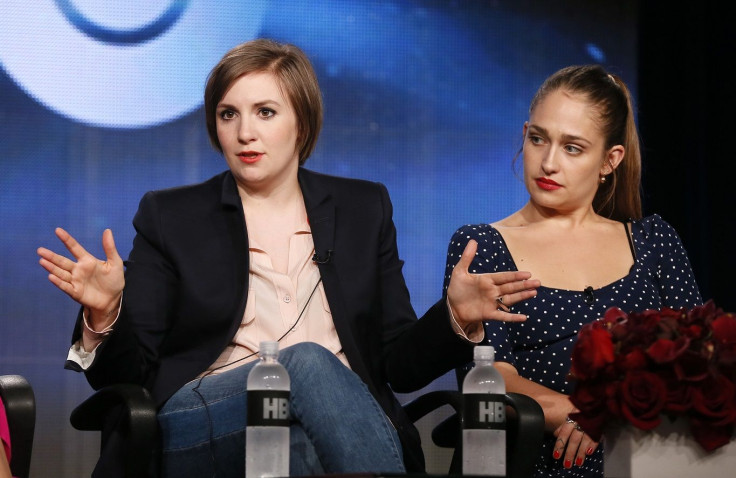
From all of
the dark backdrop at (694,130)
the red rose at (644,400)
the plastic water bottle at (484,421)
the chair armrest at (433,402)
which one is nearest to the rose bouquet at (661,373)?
the red rose at (644,400)

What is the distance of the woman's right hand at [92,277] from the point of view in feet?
6.69

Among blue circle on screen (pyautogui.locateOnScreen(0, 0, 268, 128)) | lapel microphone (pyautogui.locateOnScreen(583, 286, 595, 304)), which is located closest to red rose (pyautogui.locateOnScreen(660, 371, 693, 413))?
lapel microphone (pyautogui.locateOnScreen(583, 286, 595, 304))

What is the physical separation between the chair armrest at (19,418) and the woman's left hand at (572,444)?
1.27 metres

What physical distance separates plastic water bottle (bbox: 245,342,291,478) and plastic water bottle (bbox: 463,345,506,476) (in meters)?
0.38

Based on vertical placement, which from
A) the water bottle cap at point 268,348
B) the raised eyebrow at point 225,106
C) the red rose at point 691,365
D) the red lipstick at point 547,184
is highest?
the raised eyebrow at point 225,106

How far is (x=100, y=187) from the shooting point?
382 cm

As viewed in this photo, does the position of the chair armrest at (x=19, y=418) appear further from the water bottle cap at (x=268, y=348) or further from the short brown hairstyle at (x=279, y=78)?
the short brown hairstyle at (x=279, y=78)

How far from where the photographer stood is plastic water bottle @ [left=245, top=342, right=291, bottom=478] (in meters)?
1.84

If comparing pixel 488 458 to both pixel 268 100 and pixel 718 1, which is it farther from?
pixel 718 1

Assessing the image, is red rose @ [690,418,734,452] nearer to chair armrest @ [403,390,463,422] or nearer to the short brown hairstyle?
chair armrest @ [403,390,463,422]

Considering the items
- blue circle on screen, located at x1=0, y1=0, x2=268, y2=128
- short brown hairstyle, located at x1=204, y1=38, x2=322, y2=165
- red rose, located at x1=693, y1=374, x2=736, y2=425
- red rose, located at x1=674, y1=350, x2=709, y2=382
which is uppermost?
blue circle on screen, located at x1=0, y1=0, x2=268, y2=128

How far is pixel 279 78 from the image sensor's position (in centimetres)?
262

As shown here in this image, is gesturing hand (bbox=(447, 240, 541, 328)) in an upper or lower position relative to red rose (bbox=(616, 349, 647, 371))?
upper

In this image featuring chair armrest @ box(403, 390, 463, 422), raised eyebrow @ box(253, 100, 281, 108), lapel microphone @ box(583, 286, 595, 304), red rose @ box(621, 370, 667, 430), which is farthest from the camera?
lapel microphone @ box(583, 286, 595, 304)
